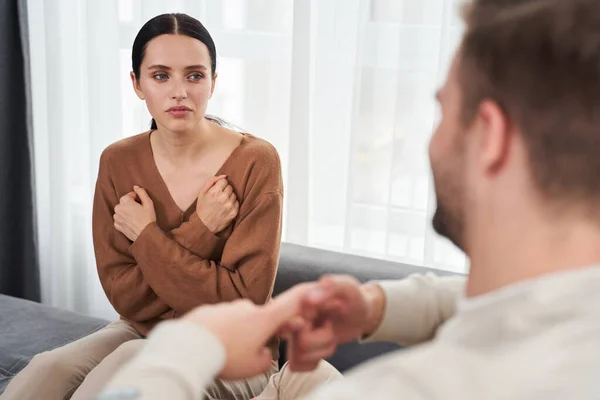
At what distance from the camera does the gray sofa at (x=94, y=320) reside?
2064 mm

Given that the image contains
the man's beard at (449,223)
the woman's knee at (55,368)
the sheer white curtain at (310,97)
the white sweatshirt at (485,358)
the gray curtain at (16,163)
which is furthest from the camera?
the gray curtain at (16,163)

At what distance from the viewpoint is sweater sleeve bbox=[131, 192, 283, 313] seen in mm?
1841

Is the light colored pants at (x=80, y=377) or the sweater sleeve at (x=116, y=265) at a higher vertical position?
the sweater sleeve at (x=116, y=265)

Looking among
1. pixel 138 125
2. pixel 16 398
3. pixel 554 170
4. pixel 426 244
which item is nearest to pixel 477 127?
pixel 554 170

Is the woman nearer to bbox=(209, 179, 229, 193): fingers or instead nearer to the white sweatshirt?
bbox=(209, 179, 229, 193): fingers

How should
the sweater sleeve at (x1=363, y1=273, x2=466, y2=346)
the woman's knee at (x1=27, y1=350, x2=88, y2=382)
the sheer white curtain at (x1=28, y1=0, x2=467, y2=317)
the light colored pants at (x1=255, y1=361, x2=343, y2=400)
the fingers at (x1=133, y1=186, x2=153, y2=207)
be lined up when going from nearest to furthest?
the sweater sleeve at (x1=363, y1=273, x2=466, y2=346)
the light colored pants at (x1=255, y1=361, x2=343, y2=400)
the woman's knee at (x1=27, y1=350, x2=88, y2=382)
the fingers at (x1=133, y1=186, x2=153, y2=207)
the sheer white curtain at (x1=28, y1=0, x2=467, y2=317)

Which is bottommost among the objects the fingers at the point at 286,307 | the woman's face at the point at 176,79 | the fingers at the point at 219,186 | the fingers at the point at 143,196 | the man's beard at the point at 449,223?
the fingers at the point at 143,196

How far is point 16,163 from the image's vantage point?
296 centimetres

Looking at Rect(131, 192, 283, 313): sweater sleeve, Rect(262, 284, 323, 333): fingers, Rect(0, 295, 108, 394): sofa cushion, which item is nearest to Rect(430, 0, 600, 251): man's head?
Rect(262, 284, 323, 333): fingers

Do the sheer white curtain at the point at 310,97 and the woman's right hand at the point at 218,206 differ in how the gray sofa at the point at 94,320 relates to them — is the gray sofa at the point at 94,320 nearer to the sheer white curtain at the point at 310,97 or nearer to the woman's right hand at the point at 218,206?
the sheer white curtain at the point at 310,97

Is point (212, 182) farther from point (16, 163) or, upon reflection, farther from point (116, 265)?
point (16, 163)

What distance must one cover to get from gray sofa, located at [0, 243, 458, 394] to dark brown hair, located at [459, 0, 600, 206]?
4.30 feet

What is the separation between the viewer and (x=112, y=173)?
1.99 metres

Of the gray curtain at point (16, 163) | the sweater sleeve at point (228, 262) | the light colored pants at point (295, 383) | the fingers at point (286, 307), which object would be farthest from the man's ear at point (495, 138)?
the gray curtain at point (16, 163)
